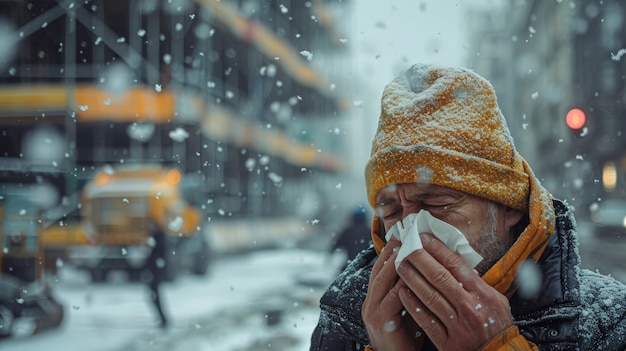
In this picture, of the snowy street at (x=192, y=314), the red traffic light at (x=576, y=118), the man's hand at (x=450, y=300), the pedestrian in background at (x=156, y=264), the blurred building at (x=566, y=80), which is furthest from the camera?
the blurred building at (x=566, y=80)

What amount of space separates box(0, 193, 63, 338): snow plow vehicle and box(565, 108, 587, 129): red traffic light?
667cm

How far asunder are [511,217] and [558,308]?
0.94 ft

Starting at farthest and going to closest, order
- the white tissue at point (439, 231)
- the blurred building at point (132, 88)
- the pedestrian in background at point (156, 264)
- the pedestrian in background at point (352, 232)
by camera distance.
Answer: the blurred building at point (132, 88) < the pedestrian in background at point (156, 264) < the pedestrian in background at point (352, 232) < the white tissue at point (439, 231)

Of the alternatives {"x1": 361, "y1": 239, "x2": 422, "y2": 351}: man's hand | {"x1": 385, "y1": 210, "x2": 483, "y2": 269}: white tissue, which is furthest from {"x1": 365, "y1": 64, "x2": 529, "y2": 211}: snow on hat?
{"x1": 361, "y1": 239, "x2": 422, "y2": 351}: man's hand

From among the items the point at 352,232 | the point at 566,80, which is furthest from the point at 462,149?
the point at 566,80

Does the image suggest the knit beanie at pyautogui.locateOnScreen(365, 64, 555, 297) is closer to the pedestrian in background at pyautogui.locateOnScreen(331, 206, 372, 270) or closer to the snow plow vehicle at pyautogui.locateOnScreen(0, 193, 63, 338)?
the pedestrian in background at pyautogui.locateOnScreen(331, 206, 372, 270)

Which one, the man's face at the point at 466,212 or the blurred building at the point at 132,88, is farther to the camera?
the blurred building at the point at 132,88

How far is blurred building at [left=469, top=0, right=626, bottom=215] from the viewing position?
15291 millimetres

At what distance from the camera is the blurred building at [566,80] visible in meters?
15.3

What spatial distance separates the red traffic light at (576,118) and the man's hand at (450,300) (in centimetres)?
585

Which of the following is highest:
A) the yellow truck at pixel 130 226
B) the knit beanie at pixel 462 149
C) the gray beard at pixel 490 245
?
the knit beanie at pixel 462 149

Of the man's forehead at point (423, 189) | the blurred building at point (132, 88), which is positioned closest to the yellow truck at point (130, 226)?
the blurred building at point (132, 88)

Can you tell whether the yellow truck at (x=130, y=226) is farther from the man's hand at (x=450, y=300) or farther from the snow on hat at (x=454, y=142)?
the man's hand at (x=450, y=300)

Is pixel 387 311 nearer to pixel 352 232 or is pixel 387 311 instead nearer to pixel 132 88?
pixel 352 232
